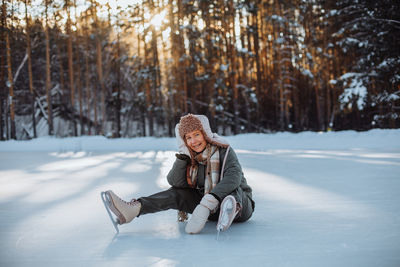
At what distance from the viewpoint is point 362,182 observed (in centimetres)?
503

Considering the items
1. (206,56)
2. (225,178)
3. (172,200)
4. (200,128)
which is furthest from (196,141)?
(206,56)

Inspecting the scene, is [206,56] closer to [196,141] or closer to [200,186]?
[200,186]

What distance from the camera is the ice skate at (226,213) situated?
8.09 feet

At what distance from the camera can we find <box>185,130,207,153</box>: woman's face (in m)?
2.75

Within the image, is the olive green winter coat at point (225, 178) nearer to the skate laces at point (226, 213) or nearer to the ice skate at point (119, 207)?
the skate laces at point (226, 213)

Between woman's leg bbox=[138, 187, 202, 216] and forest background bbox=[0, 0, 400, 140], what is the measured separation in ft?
40.6

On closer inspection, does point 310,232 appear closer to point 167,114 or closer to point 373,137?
point 373,137

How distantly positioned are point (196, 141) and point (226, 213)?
585 mm

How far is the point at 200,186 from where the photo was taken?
2.99m

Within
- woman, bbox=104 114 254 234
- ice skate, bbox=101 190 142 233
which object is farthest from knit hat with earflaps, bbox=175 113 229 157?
ice skate, bbox=101 190 142 233

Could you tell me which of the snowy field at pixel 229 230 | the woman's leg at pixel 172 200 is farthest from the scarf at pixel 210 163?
the snowy field at pixel 229 230

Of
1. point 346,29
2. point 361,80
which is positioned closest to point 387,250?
point 361,80

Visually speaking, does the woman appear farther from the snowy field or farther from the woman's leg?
the snowy field

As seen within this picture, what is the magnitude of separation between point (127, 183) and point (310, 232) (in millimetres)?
3352
